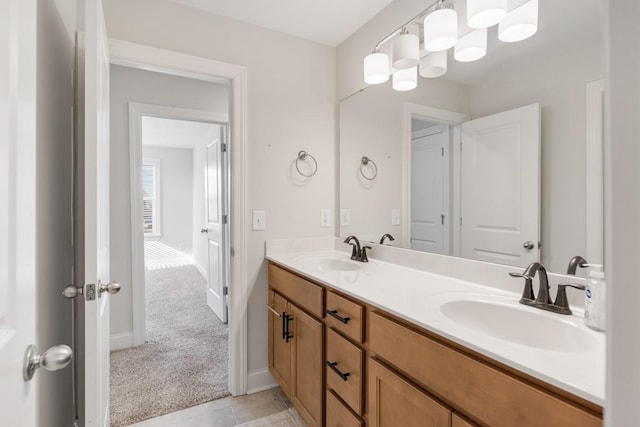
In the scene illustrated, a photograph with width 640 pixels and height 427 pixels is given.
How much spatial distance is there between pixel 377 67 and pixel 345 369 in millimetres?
1605

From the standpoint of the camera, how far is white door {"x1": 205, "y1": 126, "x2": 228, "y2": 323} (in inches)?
121

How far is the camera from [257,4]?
1.84 meters

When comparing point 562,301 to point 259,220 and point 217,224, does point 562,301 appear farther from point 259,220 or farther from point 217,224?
point 217,224

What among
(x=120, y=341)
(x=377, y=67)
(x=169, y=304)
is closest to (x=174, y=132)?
(x=169, y=304)

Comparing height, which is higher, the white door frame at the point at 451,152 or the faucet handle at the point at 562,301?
the white door frame at the point at 451,152

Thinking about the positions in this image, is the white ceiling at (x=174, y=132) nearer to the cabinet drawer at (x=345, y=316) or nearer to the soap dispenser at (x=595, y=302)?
the cabinet drawer at (x=345, y=316)

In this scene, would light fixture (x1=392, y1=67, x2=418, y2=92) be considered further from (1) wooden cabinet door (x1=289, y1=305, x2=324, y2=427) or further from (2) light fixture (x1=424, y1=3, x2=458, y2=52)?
(1) wooden cabinet door (x1=289, y1=305, x2=324, y2=427)

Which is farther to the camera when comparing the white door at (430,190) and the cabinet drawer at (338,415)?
the white door at (430,190)

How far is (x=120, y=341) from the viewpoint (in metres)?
2.57

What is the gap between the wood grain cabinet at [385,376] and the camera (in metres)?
0.67

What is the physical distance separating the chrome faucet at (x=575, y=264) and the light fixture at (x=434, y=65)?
3.34 feet

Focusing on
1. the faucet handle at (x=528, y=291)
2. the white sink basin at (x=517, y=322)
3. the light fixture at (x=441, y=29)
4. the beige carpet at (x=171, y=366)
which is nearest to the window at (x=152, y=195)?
the beige carpet at (x=171, y=366)

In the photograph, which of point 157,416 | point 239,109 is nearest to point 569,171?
point 239,109

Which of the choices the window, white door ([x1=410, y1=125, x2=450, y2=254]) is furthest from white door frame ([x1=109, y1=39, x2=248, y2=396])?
the window
